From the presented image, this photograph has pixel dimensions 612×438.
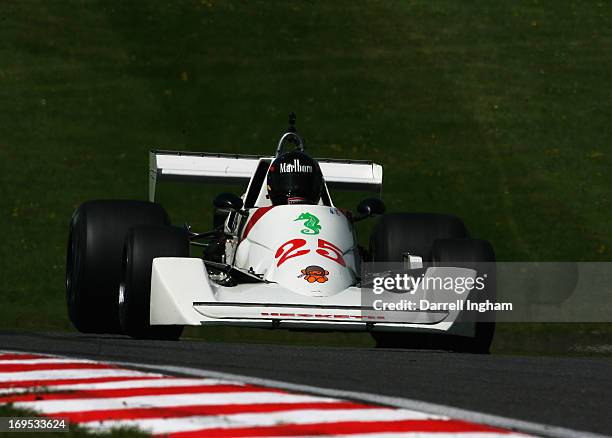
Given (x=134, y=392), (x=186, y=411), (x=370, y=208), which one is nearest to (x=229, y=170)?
(x=370, y=208)

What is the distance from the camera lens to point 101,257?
1383cm

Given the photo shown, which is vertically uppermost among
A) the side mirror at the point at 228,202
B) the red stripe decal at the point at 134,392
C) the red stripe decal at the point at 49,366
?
the side mirror at the point at 228,202

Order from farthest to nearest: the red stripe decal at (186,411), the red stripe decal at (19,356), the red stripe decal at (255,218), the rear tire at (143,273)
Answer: the red stripe decal at (255,218), the rear tire at (143,273), the red stripe decal at (19,356), the red stripe decal at (186,411)

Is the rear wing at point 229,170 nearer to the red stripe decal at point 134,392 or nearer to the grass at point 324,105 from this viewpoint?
the grass at point 324,105

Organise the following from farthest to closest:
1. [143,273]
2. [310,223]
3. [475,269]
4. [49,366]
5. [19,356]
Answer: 1. [310,223]
2. [143,273]
3. [475,269]
4. [19,356]
5. [49,366]

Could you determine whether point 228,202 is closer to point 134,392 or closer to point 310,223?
point 310,223

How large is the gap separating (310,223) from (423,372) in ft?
11.5

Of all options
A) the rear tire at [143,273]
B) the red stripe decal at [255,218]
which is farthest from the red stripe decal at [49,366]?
the red stripe decal at [255,218]

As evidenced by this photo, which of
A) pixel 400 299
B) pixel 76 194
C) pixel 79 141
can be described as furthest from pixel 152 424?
pixel 79 141

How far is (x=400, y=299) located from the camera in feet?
39.9

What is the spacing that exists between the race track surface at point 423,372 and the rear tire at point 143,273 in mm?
555

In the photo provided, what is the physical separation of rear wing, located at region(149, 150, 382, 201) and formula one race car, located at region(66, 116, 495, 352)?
13cm

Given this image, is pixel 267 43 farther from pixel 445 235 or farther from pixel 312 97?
pixel 445 235

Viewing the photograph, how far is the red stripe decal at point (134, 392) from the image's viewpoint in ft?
25.1
